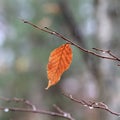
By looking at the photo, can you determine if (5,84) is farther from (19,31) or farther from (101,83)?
(101,83)

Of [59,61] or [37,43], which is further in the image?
[37,43]

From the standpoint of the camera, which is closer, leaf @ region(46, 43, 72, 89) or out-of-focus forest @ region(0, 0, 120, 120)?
leaf @ region(46, 43, 72, 89)

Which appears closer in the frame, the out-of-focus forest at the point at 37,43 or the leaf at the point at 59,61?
the leaf at the point at 59,61

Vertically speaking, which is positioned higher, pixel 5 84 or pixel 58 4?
pixel 58 4

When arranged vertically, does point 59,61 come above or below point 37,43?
below

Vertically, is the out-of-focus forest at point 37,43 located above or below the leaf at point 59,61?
above

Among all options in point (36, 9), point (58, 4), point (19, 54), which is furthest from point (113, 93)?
point (19, 54)

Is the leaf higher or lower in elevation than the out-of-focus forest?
lower

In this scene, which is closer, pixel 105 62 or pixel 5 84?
pixel 105 62
